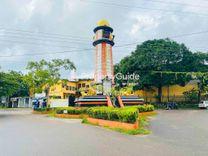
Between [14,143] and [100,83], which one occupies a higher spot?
[100,83]

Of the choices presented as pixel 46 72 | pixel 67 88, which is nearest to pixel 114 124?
pixel 46 72

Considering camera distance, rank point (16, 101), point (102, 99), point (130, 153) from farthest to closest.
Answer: point (16, 101)
point (102, 99)
point (130, 153)

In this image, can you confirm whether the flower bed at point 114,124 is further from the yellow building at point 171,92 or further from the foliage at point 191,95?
the yellow building at point 171,92

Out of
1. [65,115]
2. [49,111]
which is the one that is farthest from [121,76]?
[65,115]

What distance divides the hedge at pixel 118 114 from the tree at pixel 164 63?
20.7 m

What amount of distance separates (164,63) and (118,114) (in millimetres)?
24510

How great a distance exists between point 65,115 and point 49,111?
8671 millimetres

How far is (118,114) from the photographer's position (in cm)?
1234

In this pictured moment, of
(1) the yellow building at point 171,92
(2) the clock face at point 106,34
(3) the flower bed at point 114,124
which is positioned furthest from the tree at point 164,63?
(3) the flower bed at point 114,124

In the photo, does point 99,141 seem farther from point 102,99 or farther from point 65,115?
point 102,99

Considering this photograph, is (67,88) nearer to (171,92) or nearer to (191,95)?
→ (171,92)

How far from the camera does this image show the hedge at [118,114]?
449 inches

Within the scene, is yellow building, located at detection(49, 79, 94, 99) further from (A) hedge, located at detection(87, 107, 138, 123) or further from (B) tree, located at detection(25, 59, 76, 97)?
(A) hedge, located at detection(87, 107, 138, 123)

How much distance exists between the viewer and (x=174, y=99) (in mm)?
38875
